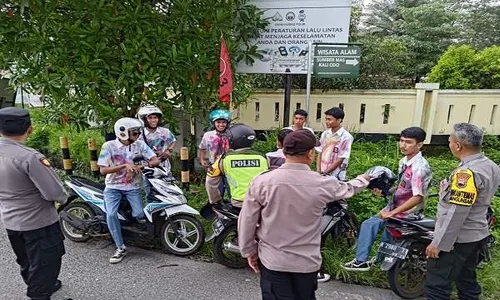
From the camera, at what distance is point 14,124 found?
2.50 m

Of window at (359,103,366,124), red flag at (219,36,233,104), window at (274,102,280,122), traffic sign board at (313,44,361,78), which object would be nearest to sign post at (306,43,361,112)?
traffic sign board at (313,44,361,78)

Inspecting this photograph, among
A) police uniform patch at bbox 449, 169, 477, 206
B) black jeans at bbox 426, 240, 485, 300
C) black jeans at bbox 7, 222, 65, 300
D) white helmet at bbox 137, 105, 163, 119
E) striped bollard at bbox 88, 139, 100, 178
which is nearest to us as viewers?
police uniform patch at bbox 449, 169, 477, 206

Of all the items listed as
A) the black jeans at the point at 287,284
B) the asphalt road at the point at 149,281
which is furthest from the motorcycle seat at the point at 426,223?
the black jeans at the point at 287,284

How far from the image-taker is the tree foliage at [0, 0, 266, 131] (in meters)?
4.13

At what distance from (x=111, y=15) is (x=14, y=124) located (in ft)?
7.06

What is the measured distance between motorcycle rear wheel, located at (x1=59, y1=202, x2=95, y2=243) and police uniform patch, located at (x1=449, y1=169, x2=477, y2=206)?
3.43 meters

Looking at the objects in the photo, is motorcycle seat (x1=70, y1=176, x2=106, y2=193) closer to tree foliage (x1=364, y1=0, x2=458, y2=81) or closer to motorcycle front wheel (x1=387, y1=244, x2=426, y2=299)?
motorcycle front wheel (x1=387, y1=244, x2=426, y2=299)

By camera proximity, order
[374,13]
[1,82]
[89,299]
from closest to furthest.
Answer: [89,299], [1,82], [374,13]

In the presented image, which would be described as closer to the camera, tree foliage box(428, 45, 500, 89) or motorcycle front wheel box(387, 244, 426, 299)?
motorcycle front wheel box(387, 244, 426, 299)

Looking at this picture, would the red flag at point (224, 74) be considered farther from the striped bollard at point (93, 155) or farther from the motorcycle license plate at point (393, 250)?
the motorcycle license plate at point (393, 250)

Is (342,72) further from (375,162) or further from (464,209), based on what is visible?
(464,209)

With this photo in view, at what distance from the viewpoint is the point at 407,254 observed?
2.97 m

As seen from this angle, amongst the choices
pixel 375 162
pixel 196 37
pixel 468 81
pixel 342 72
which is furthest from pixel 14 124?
pixel 468 81

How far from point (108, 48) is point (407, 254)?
12.6 ft
